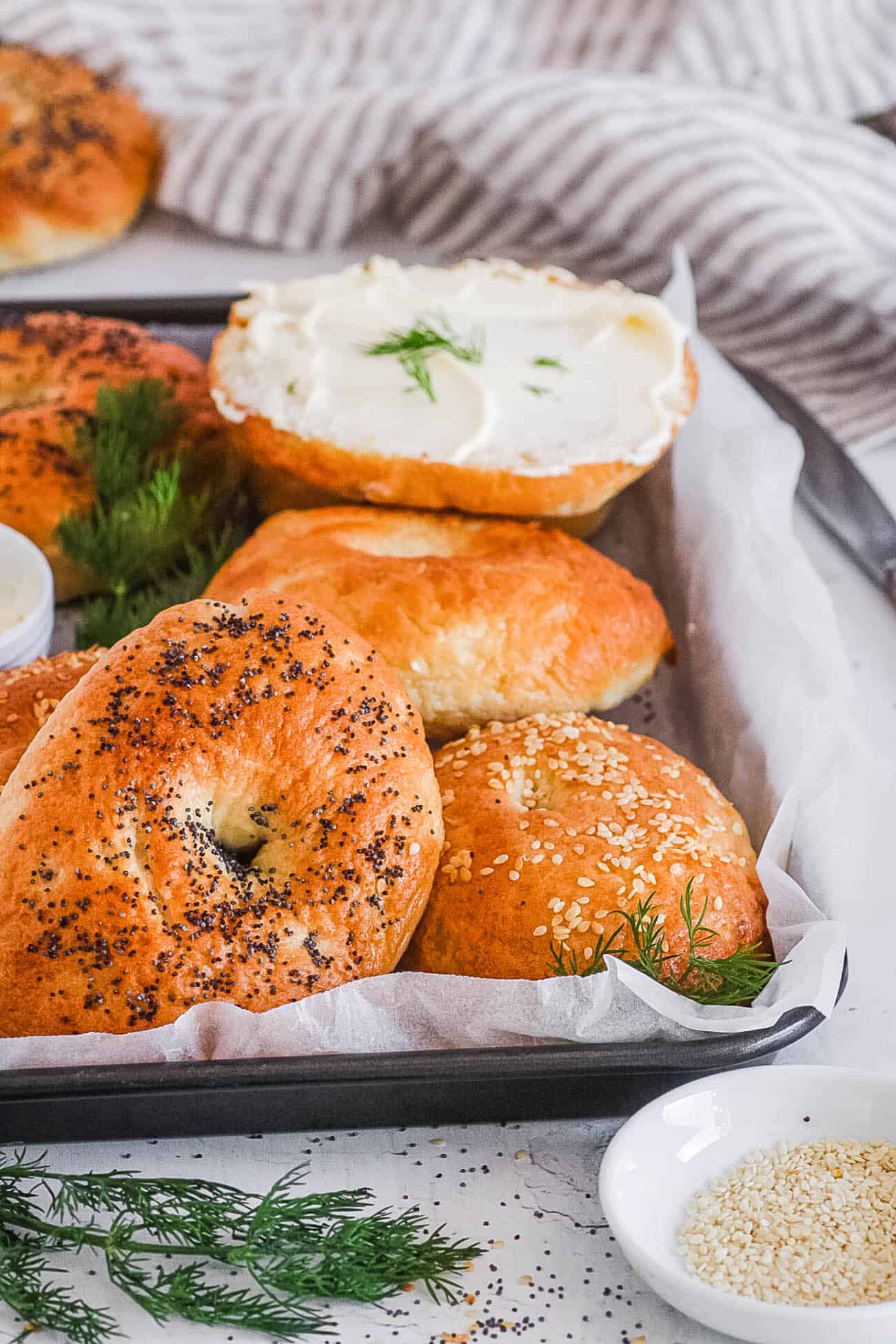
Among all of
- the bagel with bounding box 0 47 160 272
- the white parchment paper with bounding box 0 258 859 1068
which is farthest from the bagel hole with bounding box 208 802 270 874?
the bagel with bounding box 0 47 160 272

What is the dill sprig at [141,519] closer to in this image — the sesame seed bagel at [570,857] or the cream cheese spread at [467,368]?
the cream cheese spread at [467,368]

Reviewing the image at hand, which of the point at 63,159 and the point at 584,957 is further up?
the point at 584,957

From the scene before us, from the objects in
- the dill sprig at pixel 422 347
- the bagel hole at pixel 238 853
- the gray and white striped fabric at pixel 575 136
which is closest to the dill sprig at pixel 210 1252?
the bagel hole at pixel 238 853

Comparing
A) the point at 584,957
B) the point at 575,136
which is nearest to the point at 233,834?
the point at 584,957

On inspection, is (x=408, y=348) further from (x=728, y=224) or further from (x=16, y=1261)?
(x=16, y=1261)

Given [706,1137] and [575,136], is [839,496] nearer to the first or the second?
[575,136]
